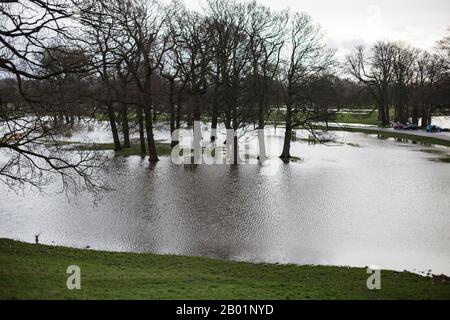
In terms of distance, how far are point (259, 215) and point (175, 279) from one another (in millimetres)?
9961

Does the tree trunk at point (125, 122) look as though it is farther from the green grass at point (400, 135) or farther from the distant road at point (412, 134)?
the green grass at point (400, 135)

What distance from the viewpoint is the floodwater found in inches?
646

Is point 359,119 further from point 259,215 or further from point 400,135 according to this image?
point 259,215

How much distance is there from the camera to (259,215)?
69.7 ft

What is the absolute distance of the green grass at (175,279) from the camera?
983 cm

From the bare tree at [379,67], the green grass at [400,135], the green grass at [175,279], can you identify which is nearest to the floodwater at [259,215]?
the green grass at [175,279]

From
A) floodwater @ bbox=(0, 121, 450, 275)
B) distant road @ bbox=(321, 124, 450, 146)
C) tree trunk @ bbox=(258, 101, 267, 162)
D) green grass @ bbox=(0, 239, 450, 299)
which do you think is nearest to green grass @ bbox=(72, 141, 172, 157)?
floodwater @ bbox=(0, 121, 450, 275)

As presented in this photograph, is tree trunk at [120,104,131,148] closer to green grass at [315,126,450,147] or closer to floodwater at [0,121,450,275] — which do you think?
floodwater at [0,121,450,275]

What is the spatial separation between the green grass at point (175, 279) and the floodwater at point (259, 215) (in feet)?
5.48

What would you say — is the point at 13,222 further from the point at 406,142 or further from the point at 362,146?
the point at 406,142

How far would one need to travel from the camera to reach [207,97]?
43531mm

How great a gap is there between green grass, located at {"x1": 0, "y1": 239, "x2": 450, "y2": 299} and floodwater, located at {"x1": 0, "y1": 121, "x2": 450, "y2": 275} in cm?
167

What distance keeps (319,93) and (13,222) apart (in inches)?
1045
